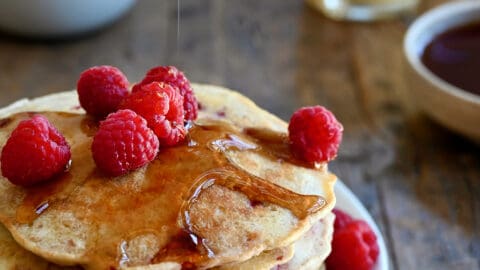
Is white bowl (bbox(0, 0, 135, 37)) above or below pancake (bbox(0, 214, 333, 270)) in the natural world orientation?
below

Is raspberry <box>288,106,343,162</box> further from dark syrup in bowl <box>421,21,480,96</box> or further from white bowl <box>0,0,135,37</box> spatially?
white bowl <box>0,0,135,37</box>

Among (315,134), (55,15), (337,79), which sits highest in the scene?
(315,134)

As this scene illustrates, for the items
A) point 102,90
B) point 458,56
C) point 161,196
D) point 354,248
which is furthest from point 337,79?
point 161,196

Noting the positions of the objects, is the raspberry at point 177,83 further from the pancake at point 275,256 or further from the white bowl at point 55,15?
the white bowl at point 55,15

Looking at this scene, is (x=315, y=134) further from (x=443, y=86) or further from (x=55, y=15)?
(x=55, y=15)

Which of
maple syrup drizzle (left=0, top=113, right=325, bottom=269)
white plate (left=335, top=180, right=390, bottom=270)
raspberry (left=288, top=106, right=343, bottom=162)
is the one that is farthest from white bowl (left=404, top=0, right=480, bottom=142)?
maple syrup drizzle (left=0, top=113, right=325, bottom=269)

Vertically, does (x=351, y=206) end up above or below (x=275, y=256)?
below

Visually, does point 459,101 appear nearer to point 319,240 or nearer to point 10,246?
point 319,240
